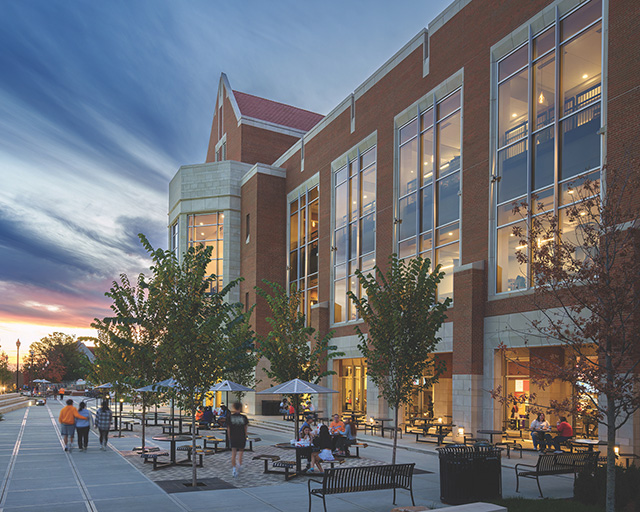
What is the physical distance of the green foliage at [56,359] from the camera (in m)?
101

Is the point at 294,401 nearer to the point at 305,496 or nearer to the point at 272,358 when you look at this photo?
the point at 272,358

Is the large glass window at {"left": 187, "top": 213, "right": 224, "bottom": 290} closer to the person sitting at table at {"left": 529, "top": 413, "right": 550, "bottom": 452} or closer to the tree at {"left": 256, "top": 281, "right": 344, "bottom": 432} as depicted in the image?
the tree at {"left": 256, "top": 281, "right": 344, "bottom": 432}

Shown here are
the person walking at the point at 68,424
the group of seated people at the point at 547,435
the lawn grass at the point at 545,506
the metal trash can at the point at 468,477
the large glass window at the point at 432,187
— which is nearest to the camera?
the lawn grass at the point at 545,506

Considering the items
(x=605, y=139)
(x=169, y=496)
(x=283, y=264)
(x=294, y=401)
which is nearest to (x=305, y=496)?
(x=169, y=496)

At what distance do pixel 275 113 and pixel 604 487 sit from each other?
48.4m

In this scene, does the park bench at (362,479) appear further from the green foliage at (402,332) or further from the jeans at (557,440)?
the jeans at (557,440)

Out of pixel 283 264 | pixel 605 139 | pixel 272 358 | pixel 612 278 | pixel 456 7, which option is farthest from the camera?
pixel 283 264

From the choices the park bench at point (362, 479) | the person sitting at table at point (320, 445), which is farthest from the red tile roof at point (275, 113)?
the park bench at point (362, 479)

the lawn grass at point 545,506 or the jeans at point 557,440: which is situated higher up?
the lawn grass at point 545,506

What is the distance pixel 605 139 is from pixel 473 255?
722 cm

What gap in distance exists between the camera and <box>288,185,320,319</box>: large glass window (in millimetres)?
40188

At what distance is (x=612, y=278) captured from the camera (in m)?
9.37

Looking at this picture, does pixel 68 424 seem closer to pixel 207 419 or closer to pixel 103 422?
pixel 103 422

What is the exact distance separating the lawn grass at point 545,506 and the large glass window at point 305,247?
2840cm
